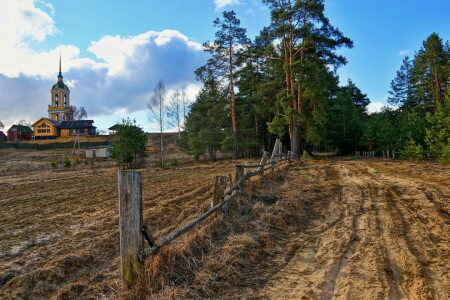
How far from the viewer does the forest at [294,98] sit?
2211cm

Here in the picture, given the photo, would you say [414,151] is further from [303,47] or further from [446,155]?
[303,47]

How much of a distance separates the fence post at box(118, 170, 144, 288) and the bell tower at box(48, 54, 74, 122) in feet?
278

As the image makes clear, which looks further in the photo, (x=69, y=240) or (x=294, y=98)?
(x=294, y=98)

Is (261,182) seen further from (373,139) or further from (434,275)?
(373,139)

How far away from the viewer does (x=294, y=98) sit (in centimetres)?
2322

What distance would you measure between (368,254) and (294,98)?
67.0ft

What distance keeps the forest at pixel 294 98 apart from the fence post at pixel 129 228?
64.8ft

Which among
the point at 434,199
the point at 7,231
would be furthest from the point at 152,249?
the point at 434,199

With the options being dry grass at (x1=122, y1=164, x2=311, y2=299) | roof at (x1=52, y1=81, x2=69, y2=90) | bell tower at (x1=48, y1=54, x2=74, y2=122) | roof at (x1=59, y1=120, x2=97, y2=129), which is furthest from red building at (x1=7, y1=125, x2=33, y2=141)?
dry grass at (x1=122, y1=164, x2=311, y2=299)

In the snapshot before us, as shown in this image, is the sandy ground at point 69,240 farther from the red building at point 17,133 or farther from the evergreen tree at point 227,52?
the red building at point 17,133

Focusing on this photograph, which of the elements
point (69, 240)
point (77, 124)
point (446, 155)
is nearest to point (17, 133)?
point (77, 124)

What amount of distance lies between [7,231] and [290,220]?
6676 mm

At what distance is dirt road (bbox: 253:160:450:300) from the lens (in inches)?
124

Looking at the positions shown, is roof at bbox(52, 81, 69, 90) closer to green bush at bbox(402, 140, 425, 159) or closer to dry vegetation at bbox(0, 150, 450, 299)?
dry vegetation at bbox(0, 150, 450, 299)
